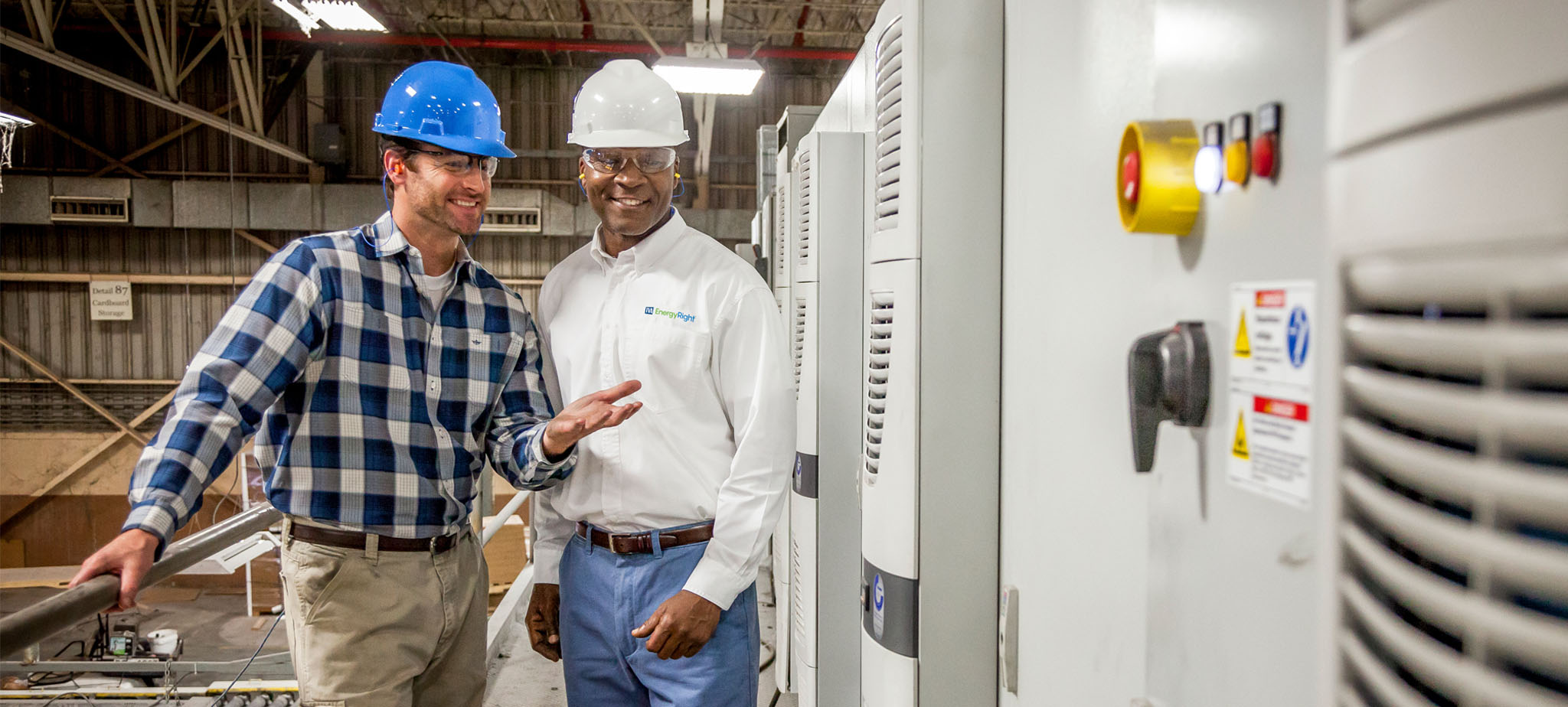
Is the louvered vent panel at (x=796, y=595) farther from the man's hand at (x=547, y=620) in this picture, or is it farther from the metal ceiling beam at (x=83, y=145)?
the metal ceiling beam at (x=83, y=145)

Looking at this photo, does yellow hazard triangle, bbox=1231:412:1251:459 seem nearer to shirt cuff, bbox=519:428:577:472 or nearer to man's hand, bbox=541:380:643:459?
man's hand, bbox=541:380:643:459

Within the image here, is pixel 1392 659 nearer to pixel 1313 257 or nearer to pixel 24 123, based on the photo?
pixel 1313 257

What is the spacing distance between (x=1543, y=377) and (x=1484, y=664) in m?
0.12

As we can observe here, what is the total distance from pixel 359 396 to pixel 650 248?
62cm

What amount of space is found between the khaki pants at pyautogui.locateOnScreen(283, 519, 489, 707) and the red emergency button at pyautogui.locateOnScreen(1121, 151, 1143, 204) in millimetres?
1390

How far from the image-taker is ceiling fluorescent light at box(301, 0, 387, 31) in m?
6.07

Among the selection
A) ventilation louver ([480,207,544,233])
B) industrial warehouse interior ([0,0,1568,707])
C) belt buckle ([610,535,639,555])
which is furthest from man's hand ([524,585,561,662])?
ventilation louver ([480,207,544,233])

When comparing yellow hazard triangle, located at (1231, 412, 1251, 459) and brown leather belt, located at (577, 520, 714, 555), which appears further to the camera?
brown leather belt, located at (577, 520, 714, 555)

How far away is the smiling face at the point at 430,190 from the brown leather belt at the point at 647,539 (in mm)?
652

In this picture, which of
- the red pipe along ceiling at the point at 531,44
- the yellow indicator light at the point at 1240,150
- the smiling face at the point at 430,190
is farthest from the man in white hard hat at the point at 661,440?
the red pipe along ceiling at the point at 531,44

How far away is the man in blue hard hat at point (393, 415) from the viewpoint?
1.53 metres

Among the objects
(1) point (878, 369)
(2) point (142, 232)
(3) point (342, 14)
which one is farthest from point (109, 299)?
(1) point (878, 369)

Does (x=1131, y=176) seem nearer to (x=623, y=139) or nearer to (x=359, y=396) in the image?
(x=623, y=139)

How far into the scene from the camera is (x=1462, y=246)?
0.36m
